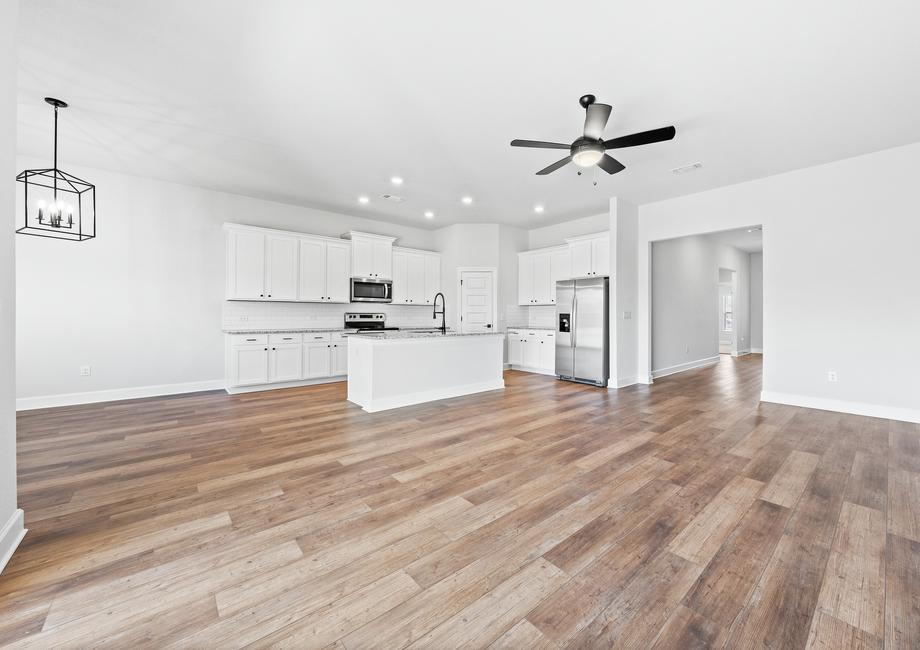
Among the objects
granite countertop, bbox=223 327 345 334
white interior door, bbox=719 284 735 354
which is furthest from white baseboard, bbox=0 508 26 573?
white interior door, bbox=719 284 735 354

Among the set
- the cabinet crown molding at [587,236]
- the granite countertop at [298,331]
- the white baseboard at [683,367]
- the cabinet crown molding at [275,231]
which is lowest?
A: the white baseboard at [683,367]

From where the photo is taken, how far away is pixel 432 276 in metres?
7.64

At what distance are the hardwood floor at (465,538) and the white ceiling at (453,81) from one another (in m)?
2.93

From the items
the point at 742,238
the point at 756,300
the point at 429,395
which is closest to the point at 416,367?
the point at 429,395

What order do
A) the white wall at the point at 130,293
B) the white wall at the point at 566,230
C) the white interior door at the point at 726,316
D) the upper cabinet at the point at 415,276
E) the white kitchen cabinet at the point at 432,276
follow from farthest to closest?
1. the white interior door at the point at 726,316
2. the white kitchen cabinet at the point at 432,276
3. the upper cabinet at the point at 415,276
4. the white wall at the point at 566,230
5. the white wall at the point at 130,293

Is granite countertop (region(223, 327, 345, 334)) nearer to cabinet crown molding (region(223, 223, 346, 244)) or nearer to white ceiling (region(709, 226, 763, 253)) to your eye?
cabinet crown molding (region(223, 223, 346, 244))

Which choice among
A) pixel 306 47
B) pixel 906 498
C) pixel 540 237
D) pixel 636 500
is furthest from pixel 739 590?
pixel 540 237

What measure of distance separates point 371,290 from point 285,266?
1478mm

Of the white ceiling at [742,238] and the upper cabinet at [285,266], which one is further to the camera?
the white ceiling at [742,238]

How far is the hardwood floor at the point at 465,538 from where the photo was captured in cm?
137

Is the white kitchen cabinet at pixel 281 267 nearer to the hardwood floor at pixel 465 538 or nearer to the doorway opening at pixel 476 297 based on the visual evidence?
the hardwood floor at pixel 465 538

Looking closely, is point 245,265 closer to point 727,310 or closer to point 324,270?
point 324,270

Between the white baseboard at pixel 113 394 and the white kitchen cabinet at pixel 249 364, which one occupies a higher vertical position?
the white kitchen cabinet at pixel 249 364

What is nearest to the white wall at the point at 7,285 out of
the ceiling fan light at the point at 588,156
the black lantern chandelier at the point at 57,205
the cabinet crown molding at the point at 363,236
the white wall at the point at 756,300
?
the black lantern chandelier at the point at 57,205
